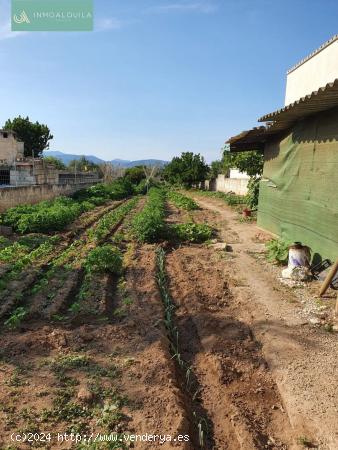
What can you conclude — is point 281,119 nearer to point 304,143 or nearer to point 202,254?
point 304,143

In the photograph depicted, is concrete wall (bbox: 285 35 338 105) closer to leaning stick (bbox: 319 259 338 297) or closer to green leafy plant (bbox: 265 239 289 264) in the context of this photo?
green leafy plant (bbox: 265 239 289 264)

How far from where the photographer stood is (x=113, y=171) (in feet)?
188

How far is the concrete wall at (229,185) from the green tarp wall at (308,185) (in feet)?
52.0

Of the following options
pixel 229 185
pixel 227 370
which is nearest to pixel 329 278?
pixel 227 370

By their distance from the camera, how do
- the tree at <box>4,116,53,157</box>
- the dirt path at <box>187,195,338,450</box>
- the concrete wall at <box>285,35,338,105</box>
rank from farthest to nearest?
1. the tree at <box>4,116,53,157</box>
2. the concrete wall at <box>285,35,338,105</box>
3. the dirt path at <box>187,195,338,450</box>

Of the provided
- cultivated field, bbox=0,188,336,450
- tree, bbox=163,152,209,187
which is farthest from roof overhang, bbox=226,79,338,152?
tree, bbox=163,152,209,187

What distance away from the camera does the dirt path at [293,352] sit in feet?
11.3

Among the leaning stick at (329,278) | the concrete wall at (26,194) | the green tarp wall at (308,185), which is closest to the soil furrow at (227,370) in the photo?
the leaning stick at (329,278)

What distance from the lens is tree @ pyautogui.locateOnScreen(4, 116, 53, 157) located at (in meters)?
51.6

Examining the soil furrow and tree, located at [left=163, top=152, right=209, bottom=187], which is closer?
the soil furrow

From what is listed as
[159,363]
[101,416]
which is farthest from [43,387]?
[159,363]

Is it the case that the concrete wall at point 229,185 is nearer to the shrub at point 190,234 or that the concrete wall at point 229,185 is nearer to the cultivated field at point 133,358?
the shrub at point 190,234

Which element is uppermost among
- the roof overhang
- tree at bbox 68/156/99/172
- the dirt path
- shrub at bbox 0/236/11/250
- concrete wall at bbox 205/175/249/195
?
the roof overhang

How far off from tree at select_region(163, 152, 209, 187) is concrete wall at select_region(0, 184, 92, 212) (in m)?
17.7
